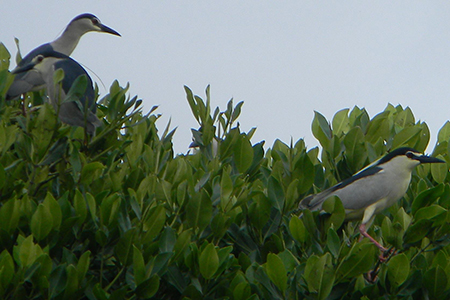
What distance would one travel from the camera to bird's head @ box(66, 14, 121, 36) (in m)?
8.15

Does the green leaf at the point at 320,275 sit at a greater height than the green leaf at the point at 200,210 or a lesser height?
lesser

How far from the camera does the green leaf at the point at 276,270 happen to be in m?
2.99

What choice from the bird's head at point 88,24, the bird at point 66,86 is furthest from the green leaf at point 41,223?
the bird's head at point 88,24

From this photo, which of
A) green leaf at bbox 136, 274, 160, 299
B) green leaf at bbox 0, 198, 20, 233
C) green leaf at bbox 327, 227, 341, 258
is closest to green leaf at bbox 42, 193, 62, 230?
green leaf at bbox 0, 198, 20, 233

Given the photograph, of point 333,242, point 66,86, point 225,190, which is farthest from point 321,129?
point 66,86

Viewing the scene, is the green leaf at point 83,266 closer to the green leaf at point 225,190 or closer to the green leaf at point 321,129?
the green leaf at point 225,190

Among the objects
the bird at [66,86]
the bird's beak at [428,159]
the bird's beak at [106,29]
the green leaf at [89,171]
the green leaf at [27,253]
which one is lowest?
the green leaf at [27,253]

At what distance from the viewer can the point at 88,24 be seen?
8234 millimetres

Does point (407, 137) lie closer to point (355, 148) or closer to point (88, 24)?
point (355, 148)

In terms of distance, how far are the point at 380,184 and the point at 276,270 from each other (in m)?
1.62

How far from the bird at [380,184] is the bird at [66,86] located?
1741 mm

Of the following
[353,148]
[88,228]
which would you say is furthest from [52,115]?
[353,148]

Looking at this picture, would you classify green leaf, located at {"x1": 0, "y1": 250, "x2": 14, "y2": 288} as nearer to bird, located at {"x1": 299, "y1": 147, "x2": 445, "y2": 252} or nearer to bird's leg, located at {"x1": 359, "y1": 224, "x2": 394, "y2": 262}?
bird's leg, located at {"x1": 359, "y1": 224, "x2": 394, "y2": 262}

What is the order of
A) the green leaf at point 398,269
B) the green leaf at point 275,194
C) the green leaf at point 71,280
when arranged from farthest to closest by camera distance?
the green leaf at point 275,194 → the green leaf at point 398,269 → the green leaf at point 71,280
